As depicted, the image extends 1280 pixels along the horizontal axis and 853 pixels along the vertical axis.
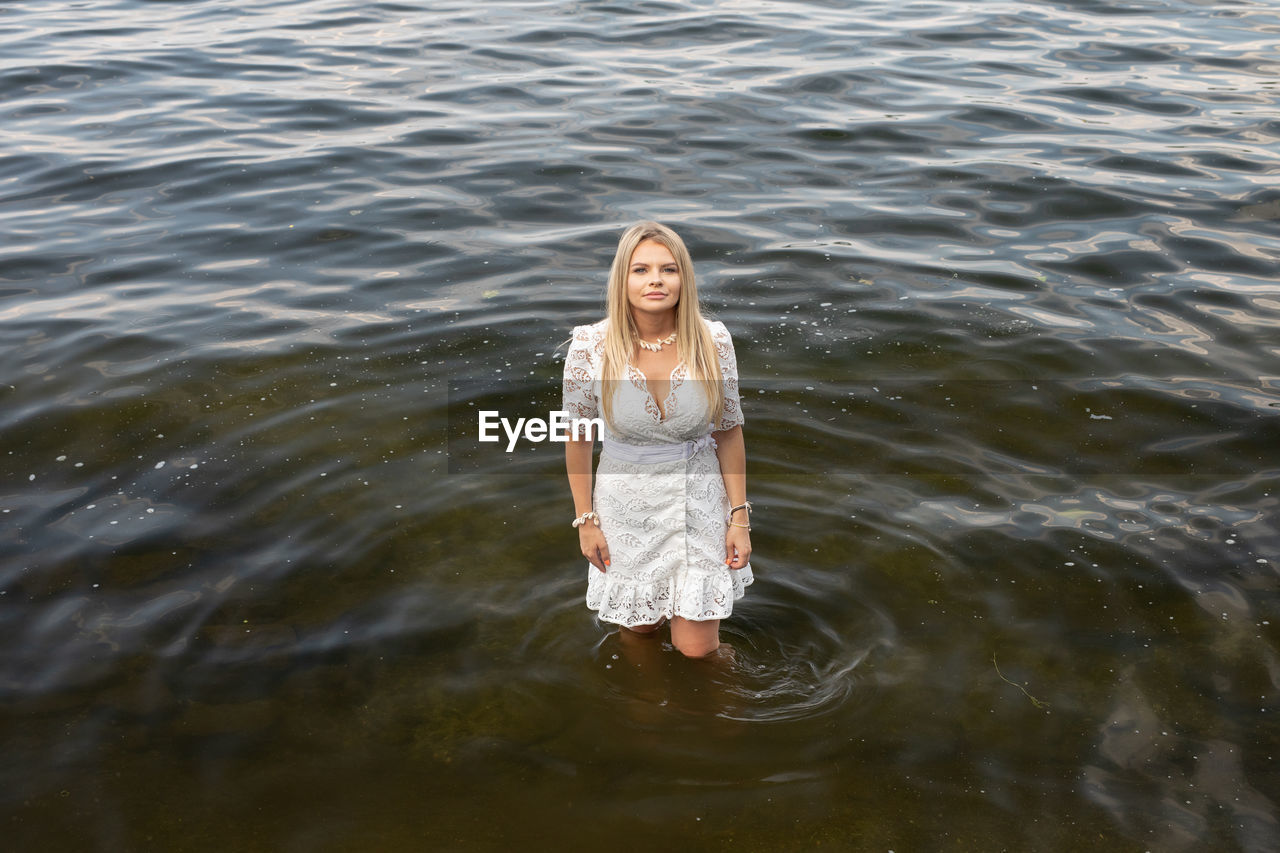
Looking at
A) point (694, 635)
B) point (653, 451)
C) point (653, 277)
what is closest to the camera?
point (653, 277)

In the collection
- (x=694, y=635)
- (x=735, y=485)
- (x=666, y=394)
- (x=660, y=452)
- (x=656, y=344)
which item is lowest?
(x=694, y=635)

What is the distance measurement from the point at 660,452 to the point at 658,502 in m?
0.24

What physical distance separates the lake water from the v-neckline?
4.74 feet

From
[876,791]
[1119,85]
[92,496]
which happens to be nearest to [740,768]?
[876,791]

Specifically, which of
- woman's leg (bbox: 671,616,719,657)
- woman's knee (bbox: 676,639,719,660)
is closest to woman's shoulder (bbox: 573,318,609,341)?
woman's leg (bbox: 671,616,719,657)

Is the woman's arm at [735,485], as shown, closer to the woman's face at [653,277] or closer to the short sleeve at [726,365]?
the short sleeve at [726,365]

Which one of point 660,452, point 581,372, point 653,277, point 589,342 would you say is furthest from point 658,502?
point 653,277

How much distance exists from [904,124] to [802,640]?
9.57m

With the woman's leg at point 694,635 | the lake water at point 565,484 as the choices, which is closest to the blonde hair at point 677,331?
the woman's leg at point 694,635

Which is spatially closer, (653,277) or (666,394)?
(653,277)

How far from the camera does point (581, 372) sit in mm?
4875

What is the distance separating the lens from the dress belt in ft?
16.3

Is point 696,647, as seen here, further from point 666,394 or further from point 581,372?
point 581,372

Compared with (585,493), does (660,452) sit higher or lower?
higher
